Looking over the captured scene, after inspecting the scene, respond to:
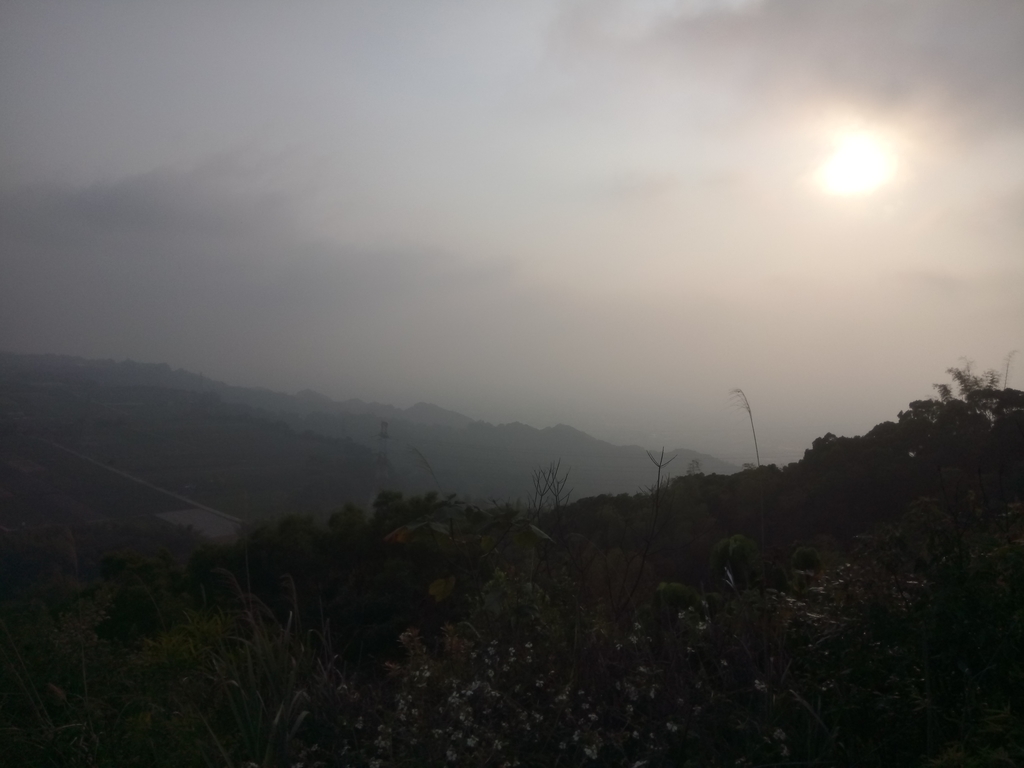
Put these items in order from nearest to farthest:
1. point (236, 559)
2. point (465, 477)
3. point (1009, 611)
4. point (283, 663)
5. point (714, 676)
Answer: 1. point (1009, 611)
2. point (714, 676)
3. point (283, 663)
4. point (236, 559)
5. point (465, 477)

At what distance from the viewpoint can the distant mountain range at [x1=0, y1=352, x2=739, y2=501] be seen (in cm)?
1553

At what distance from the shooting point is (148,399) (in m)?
22.0

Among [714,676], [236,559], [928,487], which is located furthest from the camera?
[928,487]

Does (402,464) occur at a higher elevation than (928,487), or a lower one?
lower

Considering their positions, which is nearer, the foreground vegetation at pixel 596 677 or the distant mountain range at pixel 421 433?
the foreground vegetation at pixel 596 677

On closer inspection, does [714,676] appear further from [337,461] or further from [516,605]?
[337,461]

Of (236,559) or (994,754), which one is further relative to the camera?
(236,559)

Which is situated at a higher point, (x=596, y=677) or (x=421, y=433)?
(x=421, y=433)

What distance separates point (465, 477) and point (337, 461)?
4.69 m

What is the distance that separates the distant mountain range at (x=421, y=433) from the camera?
15.5 m

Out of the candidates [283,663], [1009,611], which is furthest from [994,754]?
[283,663]

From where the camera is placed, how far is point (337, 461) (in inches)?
754

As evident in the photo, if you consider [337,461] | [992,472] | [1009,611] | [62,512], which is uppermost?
[992,472]

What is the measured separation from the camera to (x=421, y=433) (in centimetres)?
2255
